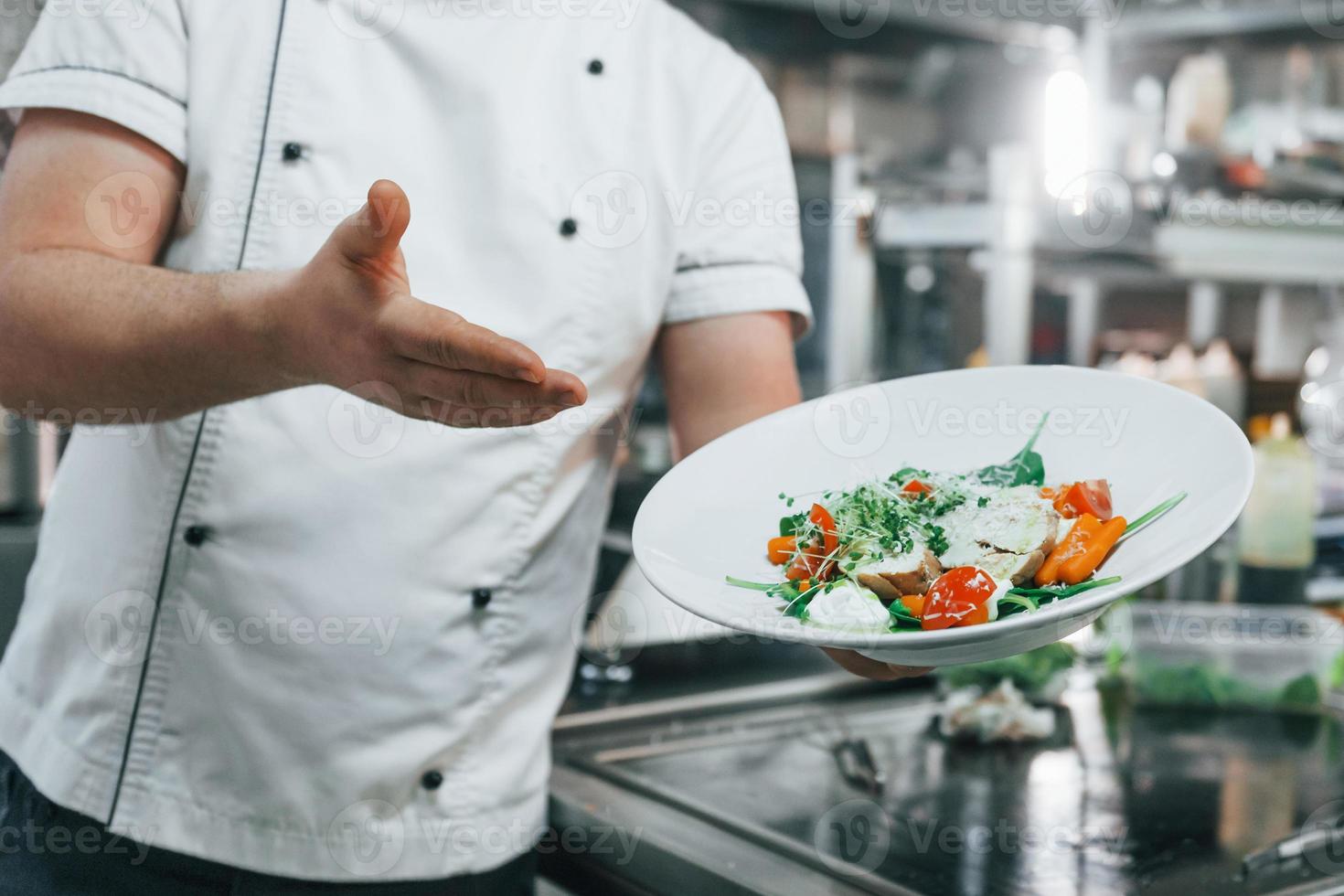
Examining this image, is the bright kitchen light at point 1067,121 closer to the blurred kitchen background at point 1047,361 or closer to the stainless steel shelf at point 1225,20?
the blurred kitchen background at point 1047,361

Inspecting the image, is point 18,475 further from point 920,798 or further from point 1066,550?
point 1066,550

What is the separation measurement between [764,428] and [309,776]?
0.50 metres

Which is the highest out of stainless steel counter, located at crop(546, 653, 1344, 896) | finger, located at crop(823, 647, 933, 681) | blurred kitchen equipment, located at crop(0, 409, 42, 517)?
finger, located at crop(823, 647, 933, 681)

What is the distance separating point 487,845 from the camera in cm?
107

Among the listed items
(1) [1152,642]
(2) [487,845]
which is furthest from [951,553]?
(1) [1152,642]

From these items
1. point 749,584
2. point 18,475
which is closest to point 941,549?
point 749,584

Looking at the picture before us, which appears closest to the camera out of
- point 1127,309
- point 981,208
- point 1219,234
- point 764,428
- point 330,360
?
point 330,360

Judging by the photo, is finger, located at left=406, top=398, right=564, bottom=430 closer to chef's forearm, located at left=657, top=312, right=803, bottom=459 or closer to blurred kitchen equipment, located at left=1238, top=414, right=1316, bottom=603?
chef's forearm, located at left=657, top=312, right=803, bottom=459

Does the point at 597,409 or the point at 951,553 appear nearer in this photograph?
the point at 951,553

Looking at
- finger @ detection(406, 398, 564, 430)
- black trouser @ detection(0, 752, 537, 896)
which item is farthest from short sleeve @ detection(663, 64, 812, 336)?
black trouser @ detection(0, 752, 537, 896)

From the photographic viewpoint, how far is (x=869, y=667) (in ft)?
2.96

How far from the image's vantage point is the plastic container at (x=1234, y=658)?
4.95ft

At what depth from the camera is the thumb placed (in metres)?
Result: 0.65

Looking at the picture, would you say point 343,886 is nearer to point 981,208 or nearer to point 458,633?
point 458,633
